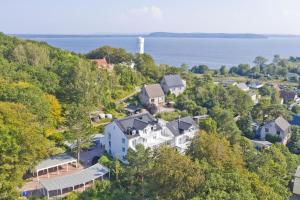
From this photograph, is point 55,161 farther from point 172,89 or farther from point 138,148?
point 172,89

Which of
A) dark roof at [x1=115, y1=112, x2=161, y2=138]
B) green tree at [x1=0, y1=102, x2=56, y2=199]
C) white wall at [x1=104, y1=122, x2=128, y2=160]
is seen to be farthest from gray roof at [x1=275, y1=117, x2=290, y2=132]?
green tree at [x1=0, y1=102, x2=56, y2=199]

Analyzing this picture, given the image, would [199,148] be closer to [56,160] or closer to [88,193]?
[88,193]

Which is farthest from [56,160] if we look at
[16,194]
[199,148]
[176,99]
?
[176,99]

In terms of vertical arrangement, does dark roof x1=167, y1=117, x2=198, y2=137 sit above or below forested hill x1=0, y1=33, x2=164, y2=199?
below

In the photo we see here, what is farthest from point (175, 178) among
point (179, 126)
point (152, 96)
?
point (152, 96)

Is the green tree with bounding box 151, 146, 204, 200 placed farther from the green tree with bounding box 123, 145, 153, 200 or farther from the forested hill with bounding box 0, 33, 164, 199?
the forested hill with bounding box 0, 33, 164, 199

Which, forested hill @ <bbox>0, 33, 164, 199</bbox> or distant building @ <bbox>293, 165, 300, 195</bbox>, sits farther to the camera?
forested hill @ <bbox>0, 33, 164, 199</bbox>

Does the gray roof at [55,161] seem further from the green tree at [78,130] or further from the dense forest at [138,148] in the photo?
the green tree at [78,130]
